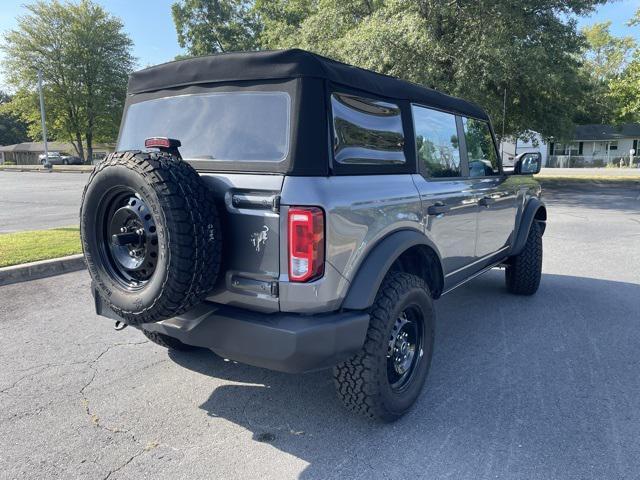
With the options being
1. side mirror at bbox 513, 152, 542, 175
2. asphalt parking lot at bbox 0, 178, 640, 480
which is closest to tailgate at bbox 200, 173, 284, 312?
asphalt parking lot at bbox 0, 178, 640, 480

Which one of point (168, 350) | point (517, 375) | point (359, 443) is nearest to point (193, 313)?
point (359, 443)

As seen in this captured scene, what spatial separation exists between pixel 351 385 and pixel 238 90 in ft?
5.98

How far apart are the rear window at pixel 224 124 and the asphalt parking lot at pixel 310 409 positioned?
1.60 m

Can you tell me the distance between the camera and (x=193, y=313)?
2.62 m

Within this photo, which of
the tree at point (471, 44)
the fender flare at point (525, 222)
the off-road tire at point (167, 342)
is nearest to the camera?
the off-road tire at point (167, 342)

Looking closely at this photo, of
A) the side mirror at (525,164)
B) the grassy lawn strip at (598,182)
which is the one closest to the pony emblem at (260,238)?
the side mirror at (525,164)

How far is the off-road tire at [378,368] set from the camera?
268 cm

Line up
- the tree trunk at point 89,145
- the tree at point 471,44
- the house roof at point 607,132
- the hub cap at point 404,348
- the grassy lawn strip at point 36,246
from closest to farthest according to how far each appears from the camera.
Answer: the hub cap at point 404,348 → the grassy lawn strip at point 36,246 → the tree at point 471,44 → the house roof at point 607,132 → the tree trunk at point 89,145

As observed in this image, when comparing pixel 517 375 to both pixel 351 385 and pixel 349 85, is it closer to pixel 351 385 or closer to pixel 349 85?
pixel 351 385

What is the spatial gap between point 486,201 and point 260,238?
8.32ft

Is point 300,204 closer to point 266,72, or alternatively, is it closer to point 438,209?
point 266,72

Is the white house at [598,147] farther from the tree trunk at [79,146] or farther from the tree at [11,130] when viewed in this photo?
the tree at [11,130]

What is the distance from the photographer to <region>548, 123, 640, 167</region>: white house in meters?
50.9

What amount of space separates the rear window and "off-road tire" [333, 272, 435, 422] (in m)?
1.02
